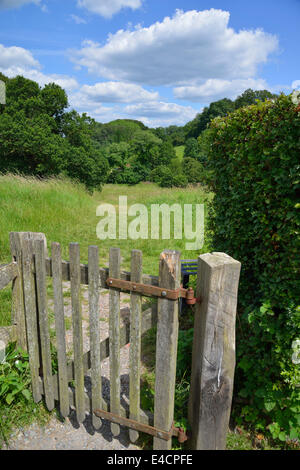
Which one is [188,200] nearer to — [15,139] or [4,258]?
[4,258]

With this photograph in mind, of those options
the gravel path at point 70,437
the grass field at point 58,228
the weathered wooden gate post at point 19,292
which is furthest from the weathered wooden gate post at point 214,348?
the weathered wooden gate post at point 19,292

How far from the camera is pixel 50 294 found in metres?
5.24

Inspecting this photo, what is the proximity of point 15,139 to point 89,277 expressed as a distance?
759 inches

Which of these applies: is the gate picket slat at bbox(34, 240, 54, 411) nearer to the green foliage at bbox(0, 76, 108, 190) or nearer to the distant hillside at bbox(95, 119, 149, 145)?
the green foliage at bbox(0, 76, 108, 190)

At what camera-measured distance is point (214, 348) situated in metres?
2.05

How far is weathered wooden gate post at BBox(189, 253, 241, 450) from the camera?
6.39 feet

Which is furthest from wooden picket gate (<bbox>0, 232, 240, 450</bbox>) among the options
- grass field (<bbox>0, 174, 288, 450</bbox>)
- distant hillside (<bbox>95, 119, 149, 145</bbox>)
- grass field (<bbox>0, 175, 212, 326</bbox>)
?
distant hillside (<bbox>95, 119, 149, 145</bbox>)

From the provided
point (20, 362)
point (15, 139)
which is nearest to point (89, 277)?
point (20, 362)

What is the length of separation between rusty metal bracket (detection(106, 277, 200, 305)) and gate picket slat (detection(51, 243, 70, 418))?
493 millimetres

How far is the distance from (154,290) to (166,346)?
16.4 inches

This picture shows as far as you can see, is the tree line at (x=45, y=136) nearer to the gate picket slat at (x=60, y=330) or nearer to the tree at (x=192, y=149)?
the gate picket slat at (x=60, y=330)

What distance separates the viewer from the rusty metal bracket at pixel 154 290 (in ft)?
6.52

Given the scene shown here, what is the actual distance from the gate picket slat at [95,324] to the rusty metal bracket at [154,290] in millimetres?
156

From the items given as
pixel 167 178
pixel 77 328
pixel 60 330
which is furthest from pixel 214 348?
pixel 167 178
